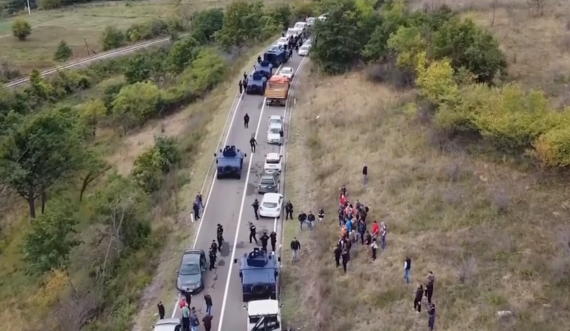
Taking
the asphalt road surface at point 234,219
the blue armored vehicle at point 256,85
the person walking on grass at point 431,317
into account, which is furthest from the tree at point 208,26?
the person walking on grass at point 431,317

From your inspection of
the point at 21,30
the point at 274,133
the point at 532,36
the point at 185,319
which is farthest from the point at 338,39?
the point at 21,30

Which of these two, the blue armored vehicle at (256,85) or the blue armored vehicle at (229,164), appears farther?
the blue armored vehicle at (256,85)

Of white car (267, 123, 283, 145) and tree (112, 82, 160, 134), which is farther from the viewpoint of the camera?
tree (112, 82, 160, 134)

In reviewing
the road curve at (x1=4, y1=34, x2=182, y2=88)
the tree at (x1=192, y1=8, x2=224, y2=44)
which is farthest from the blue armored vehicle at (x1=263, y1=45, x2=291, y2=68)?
the road curve at (x1=4, y1=34, x2=182, y2=88)

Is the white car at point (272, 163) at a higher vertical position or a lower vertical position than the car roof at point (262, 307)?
higher

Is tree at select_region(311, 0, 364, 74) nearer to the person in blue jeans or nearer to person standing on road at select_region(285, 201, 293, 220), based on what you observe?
person standing on road at select_region(285, 201, 293, 220)

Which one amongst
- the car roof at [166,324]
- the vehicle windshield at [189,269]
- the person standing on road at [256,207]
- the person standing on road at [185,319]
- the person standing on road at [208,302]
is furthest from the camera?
the person standing on road at [256,207]

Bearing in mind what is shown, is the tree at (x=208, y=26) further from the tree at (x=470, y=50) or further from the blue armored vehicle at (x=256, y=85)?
the tree at (x=470, y=50)
